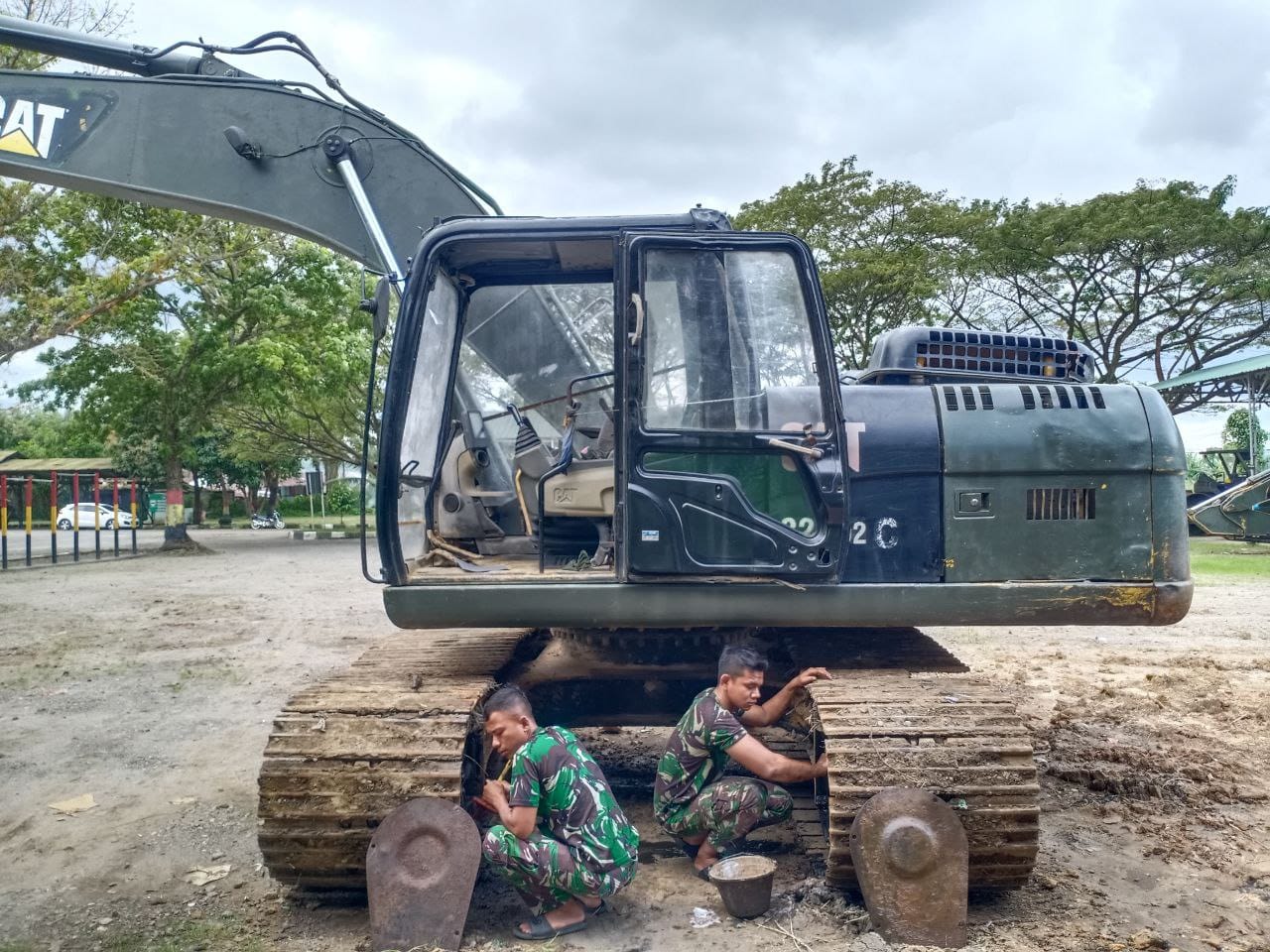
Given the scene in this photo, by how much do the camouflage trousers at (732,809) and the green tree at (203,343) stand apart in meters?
16.6

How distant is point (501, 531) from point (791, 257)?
193cm

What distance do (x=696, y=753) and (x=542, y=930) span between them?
2.94 feet

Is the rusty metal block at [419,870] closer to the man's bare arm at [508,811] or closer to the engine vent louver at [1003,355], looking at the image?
the man's bare arm at [508,811]

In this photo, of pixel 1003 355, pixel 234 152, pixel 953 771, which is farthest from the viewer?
pixel 234 152

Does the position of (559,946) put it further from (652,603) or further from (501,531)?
(501,531)

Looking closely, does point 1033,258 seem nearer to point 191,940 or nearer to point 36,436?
point 191,940

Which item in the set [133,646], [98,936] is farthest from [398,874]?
[133,646]

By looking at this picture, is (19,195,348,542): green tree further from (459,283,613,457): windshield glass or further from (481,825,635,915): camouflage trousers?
(481,825,635,915): camouflage trousers

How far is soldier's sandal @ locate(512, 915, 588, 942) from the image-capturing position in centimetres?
363

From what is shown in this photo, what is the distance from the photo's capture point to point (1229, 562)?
1692cm

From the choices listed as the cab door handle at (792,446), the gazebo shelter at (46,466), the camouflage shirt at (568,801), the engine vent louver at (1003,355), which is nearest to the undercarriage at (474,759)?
the camouflage shirt at (568,801)

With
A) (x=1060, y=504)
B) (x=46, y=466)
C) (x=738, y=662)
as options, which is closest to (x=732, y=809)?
(x=738, y=662)

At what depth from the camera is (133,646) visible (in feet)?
31.3

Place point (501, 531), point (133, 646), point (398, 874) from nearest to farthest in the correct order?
point (398, 874) < point (501, 531) < point (133, 646)
